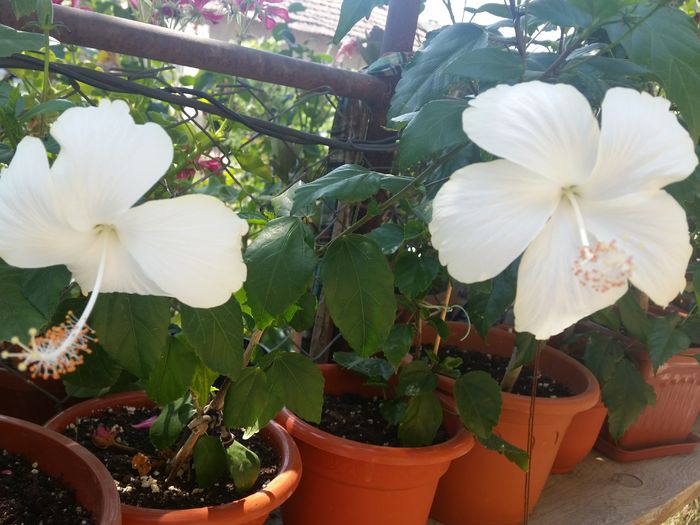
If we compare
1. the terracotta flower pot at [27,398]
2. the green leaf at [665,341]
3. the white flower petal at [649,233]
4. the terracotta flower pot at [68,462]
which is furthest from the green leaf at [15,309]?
the green leaf at [665,341]

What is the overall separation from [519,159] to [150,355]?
362 mm

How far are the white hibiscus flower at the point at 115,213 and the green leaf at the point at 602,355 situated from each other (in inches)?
42.6

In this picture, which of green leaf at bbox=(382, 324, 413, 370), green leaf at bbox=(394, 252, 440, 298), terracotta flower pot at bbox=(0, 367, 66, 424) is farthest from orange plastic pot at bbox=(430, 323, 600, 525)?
terracotta flower pot at bbox=(0, 367, 66, 424)

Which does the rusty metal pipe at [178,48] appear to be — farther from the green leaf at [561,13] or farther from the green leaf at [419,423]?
the green leaf at [419,423]

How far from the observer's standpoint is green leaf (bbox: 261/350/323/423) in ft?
2.81

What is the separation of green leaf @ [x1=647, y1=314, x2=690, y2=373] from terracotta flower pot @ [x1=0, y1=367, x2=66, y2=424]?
3.32 ft

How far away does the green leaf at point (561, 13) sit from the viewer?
775mm

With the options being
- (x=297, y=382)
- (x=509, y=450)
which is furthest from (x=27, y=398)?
(x=509, y=450)

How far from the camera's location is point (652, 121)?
21.3 inches

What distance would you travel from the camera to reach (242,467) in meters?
0.88

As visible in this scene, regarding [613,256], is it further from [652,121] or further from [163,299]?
[163,299]

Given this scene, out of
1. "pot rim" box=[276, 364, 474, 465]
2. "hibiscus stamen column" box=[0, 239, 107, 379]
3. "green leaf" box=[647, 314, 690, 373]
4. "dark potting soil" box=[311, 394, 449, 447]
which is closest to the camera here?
"hibiscus stamen column" box=[0, 239, 107, 379]

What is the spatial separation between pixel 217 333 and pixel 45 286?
151 millimetres

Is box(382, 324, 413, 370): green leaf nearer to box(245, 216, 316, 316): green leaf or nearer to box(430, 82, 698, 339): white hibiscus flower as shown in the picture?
box(245, 216, 316, 316): green leaf
